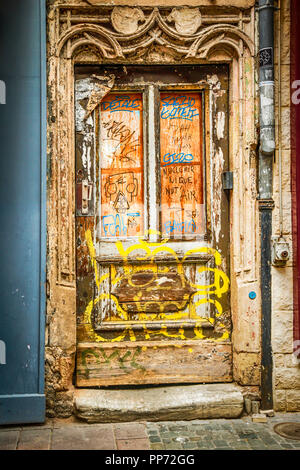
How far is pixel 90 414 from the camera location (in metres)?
4.23

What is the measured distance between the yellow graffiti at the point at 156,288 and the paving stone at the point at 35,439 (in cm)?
89

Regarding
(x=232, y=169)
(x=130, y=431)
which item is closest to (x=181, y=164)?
(x=232, y=169)

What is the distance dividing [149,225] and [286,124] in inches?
59.1

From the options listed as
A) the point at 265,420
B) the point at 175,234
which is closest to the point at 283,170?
the point at 175,234

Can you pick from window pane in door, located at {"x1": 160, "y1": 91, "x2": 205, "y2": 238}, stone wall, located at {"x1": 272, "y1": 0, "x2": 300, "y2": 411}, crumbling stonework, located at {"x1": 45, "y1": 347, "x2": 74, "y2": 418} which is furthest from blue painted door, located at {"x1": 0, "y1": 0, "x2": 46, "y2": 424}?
stone wall, located at {"x1": 272, "y1": 0, "x2": 300, "y2": 411}

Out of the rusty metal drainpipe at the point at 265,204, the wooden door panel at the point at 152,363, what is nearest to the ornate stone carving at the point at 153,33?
the rusty metal drainpipe at the point at 265,204

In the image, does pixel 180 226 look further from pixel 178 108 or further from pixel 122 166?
pixel 178 108

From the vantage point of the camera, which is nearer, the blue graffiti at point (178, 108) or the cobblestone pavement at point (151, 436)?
the cobblestone pavement at point (151, 436)

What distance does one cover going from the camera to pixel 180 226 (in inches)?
182

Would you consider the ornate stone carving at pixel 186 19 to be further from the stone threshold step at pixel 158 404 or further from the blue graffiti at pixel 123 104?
the stone threshold step at pixel 158 404

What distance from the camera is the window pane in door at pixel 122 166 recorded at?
180 inches

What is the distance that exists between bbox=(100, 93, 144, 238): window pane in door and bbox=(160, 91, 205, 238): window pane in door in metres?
0.22

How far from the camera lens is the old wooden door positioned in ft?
14.8

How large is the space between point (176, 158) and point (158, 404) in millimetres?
2177
